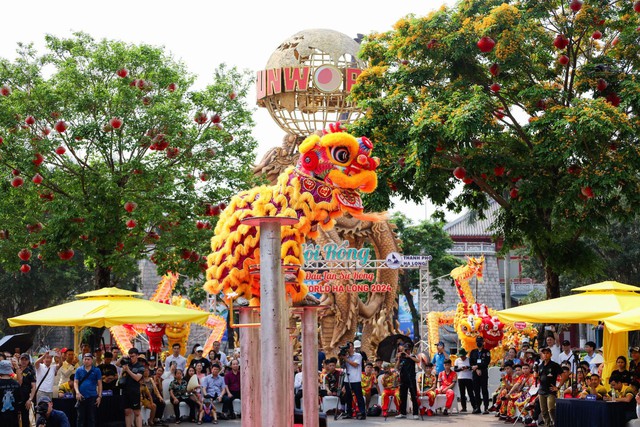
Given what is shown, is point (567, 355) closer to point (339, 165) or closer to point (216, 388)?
point (339, 165)

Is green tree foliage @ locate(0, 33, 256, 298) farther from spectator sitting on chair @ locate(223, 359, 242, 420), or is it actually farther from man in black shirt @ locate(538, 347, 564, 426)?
man in black shirt @ locate(538, 347, 564, 426)

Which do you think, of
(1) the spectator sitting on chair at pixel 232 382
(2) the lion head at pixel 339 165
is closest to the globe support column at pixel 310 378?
(2) the lion head at pixel 339 165

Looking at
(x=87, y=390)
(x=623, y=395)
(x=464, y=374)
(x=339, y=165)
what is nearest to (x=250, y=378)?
(x=339, y=165)

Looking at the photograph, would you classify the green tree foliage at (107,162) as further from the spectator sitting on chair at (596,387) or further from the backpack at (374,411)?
the spectator sitting on chair at (596,387)

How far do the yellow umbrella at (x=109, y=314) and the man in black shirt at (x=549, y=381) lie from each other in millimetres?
5547

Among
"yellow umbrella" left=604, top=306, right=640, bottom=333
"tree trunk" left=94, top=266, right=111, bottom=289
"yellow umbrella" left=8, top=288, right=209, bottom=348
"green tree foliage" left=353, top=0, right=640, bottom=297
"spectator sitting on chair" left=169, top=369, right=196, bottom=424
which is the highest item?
"green tree foliage" left=353, top=0, right=640, bottom=297

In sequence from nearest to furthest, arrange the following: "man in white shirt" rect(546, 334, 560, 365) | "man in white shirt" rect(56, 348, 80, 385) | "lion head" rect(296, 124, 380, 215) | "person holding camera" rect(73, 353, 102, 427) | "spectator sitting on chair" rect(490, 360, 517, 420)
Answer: "lion head" rect(296, 124, 380, 215) < "person holding camera" rect(73, 353, 102, 427) < "man in white shirt" rect(56, 348, 80, 385) < "man in white shirt" rect(546, 334, 560, 365) < "spectator sitting on chair" rect(490, 360, 517, 420)

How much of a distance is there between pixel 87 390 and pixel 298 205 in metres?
4.90

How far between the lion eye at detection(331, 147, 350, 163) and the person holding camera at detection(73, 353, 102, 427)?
200 inches

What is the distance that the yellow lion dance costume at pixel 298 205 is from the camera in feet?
37.7

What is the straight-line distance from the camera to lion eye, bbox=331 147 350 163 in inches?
475

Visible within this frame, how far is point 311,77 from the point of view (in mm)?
29922

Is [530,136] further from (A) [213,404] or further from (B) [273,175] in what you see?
(B) [273,175]

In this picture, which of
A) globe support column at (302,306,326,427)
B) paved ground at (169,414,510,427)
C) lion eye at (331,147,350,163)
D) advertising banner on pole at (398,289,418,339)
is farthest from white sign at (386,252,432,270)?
advertising banner on pole at (398,289,418,339)
